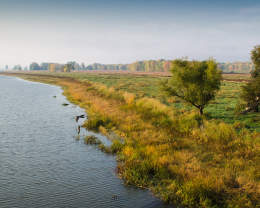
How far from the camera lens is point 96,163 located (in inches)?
573

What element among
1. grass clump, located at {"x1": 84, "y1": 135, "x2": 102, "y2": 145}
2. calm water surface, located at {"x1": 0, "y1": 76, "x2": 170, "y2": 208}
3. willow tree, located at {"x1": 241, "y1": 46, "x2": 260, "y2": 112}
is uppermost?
willow tree, located at {"x1": 241, "y1": 46, "x2": 260, "y2": 112}

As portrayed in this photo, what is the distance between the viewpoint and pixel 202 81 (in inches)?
876

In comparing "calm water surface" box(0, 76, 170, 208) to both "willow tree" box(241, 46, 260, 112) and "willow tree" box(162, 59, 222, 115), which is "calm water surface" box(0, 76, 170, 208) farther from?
"willow tree" box(241, 46, 260, 112)

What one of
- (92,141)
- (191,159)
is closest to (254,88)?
(191,159)

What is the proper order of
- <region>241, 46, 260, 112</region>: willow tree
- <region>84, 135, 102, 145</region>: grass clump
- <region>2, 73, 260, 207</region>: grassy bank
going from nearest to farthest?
<region>2, 73, 260, 207</region>: grassy bank < <region>84, 135, 102, 145</region>: grass clump < <region>241, 46, 260, 112</region>: willow tree

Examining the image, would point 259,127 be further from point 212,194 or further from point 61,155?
point 61,155

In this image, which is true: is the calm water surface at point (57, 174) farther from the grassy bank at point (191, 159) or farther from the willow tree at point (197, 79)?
the willow tree at point (197, 79)

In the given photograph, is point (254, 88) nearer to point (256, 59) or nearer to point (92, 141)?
point (256, 59)

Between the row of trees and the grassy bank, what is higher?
the row of trees

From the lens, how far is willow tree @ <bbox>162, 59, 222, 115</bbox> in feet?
70.8

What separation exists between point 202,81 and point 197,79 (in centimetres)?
52

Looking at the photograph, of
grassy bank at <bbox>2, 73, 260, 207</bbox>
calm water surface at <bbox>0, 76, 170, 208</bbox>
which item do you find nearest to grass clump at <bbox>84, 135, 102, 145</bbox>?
calm water surface at <bbox>0, 76, 170, 208</bbox>

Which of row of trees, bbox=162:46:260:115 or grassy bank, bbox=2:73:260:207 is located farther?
row of trees, bbox=162:46:260:115

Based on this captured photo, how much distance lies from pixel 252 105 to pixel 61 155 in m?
19.0
